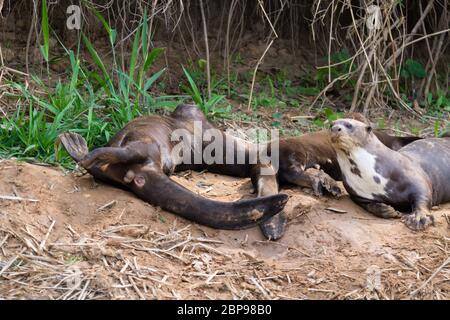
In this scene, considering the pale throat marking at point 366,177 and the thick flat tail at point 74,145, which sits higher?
the thick flat tail at point 74,145

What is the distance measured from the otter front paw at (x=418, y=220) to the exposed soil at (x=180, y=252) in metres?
0.04

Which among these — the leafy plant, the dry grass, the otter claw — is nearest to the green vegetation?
the leafy plant

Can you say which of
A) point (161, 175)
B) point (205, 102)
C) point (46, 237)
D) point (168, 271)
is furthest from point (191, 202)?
point (205, 102)

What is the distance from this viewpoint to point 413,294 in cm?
379

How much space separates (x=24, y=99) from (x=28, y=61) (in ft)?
2.91

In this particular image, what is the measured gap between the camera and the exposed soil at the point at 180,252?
11.9 feet

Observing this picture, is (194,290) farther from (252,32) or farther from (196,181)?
(252,32)

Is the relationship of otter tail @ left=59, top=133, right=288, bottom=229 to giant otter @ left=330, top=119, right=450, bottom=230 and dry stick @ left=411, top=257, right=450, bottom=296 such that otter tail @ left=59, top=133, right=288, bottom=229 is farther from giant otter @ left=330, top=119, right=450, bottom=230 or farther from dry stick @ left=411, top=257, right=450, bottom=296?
dry stick @ left=411, top=257, right=450, bottom=296

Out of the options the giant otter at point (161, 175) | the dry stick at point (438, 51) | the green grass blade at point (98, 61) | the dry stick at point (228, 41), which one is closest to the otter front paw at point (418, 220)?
the giant otter at point (161, 175)

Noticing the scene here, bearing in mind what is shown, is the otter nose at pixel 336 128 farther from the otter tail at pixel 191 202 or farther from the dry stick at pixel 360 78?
the dry stick at pixel 360 78

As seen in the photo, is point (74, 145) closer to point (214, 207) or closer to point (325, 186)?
point (214, 207)

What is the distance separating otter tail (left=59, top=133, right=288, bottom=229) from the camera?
4.09m

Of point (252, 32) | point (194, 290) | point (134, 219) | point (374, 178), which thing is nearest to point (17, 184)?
point (134, 219)

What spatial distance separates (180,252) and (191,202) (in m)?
0.32
